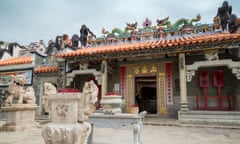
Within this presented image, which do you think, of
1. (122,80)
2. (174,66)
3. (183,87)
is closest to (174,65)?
(174,66)

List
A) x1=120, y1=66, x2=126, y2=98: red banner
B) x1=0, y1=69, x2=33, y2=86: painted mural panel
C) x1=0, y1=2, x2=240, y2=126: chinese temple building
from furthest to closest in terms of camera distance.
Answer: x1=0, y1=69, x2=33, y2=86: painted mural panel, x1=120, y1=66, x2=126, y2=98: red banner, x1=0, y1=2, x2=240, y2=126: chinese temple building

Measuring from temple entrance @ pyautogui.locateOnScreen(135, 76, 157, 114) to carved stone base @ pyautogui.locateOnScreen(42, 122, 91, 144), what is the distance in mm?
7762

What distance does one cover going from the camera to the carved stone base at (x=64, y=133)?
2.04 meters

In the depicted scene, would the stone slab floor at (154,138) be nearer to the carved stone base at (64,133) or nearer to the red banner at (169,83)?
the carved stone base at (64,133)

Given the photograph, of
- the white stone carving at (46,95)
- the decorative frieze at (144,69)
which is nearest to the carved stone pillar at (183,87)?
the decorative frieze at (144,69)

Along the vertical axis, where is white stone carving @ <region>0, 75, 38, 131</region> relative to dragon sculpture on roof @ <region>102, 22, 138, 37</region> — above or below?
below

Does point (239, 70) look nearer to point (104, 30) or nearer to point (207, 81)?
point (207, 81)

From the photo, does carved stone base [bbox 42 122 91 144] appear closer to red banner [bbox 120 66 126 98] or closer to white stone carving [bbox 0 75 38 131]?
white stone carving [bbox 0 75 38 131]

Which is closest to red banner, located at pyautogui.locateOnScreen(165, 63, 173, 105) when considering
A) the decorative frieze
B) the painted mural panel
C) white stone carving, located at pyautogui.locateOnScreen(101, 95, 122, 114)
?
the decorative frieze

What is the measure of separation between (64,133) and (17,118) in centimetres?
383

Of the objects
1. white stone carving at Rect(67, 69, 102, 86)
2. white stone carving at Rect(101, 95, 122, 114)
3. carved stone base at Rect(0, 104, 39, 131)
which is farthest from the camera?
white stone carving at Rect(67, 69, 102, 86)

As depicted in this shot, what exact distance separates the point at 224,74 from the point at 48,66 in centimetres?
825

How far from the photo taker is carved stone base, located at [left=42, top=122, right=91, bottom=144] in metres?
2.04

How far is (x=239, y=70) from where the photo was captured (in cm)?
575
